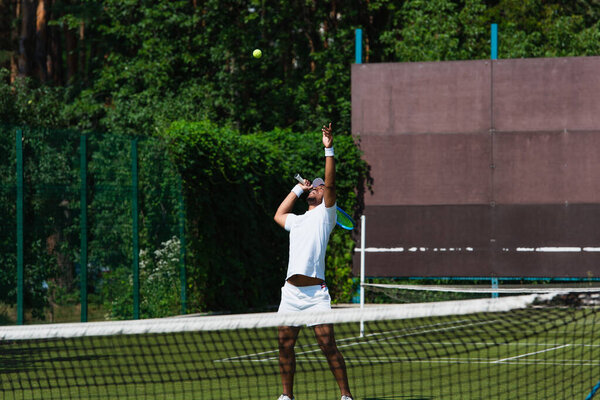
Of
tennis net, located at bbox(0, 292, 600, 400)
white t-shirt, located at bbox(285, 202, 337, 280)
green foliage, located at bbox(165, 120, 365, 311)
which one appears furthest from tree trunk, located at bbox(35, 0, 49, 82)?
white t-shirt, located at bbox(285, 202, 337, 280)

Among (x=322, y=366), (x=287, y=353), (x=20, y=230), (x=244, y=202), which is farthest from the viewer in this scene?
(x=244, y=202)

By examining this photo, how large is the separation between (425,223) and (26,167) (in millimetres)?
8403

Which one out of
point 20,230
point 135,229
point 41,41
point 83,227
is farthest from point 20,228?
point 41,41

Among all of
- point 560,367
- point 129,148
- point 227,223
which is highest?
point 129,148

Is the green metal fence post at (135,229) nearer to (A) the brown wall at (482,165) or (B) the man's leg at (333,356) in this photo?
(A) the brown wall at (482,165)

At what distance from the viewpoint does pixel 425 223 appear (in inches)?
769

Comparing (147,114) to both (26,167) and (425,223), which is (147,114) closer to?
(425,223)

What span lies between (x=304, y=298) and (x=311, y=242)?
0.42 m

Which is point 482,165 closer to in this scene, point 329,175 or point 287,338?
point 329,175

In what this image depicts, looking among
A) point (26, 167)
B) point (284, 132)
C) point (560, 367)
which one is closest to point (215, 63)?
point (284, 132)

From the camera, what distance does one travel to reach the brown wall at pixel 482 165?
19.0 m

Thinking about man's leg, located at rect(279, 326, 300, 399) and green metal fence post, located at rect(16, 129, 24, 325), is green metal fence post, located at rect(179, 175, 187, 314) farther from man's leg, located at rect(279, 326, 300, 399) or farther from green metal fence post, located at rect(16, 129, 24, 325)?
man's leg, located at rect(279, 326, 300, 399)

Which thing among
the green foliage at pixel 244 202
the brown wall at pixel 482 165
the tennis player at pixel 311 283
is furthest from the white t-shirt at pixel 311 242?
the brown wall at pixel 482 165

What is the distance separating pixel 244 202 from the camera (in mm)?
17781
